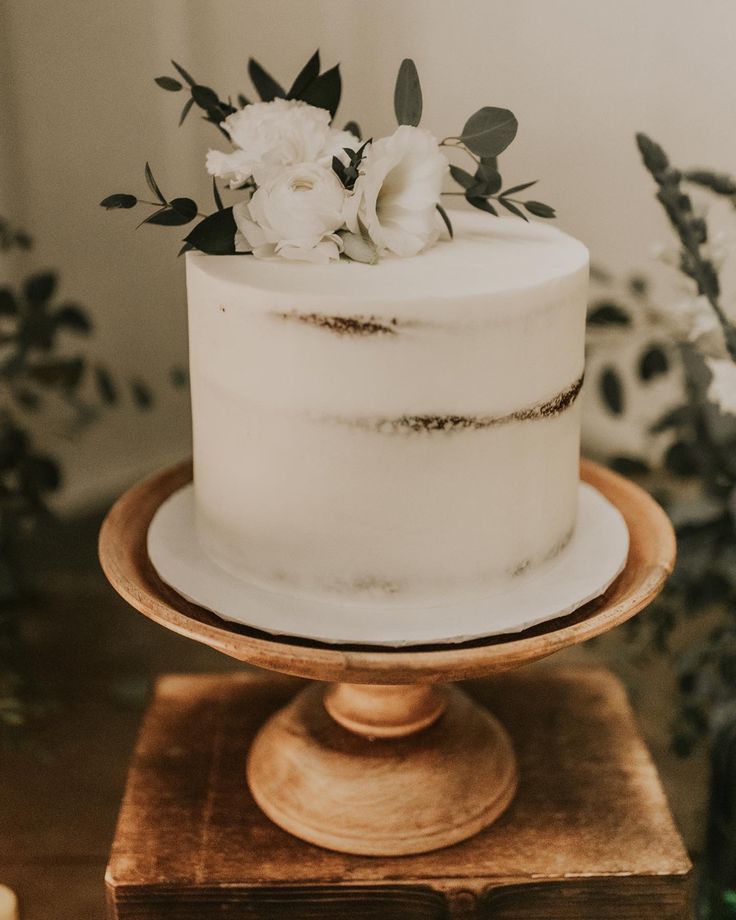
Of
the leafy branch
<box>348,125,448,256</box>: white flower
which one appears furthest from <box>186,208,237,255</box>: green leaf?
the leafy branch

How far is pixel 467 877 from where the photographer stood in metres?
0.98

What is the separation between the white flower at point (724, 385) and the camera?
1.02m

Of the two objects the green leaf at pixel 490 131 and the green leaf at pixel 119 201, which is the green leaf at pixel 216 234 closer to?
the green leaf at pixel 119 201

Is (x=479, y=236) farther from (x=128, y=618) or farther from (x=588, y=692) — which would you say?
(x=128, y=618)

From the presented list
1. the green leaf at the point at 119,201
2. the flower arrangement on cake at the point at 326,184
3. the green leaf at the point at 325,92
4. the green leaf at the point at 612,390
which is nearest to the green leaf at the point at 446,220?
the flower arrangement on cake at the point at 326,184

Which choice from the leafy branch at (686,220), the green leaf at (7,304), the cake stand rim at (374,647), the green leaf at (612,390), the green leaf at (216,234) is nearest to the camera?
the cake stand rim at (374,647)

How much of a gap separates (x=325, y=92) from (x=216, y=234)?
0.66 ft

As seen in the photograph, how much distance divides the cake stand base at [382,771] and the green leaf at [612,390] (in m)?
0.66

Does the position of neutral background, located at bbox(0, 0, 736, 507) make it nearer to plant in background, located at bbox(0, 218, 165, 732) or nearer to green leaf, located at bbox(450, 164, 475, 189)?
plant in background, located at bbox(0, 218, 165, 732)

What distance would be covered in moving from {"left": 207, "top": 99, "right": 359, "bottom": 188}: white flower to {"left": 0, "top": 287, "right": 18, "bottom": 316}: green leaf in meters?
0.68

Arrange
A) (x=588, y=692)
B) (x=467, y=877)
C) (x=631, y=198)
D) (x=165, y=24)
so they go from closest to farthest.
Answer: (x=467, y=877) → (x=588, y=692) → (x=165, y=24) → (x=631, y=198)

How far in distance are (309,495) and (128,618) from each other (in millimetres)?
1151

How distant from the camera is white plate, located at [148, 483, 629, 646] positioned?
86 cm

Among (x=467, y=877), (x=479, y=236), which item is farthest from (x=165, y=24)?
(x=467, y=877)
